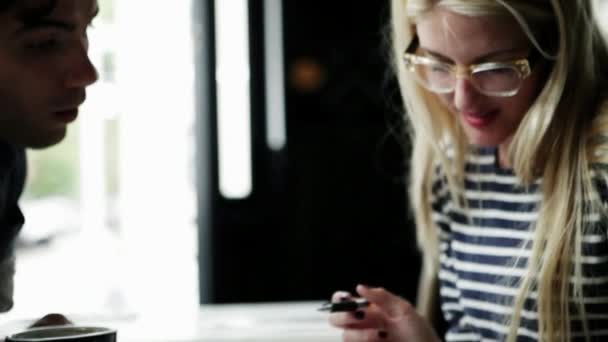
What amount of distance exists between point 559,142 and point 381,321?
1.20 feet

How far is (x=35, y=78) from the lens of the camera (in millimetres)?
991

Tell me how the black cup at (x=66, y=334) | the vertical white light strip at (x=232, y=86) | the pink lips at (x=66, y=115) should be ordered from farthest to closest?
the vertical white light strip at (x=232, y=86) < the pink lips at (x=66, y=115) < the black cup at (x=66, y=334)

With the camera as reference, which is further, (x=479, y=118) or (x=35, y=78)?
(x=479, y=118)

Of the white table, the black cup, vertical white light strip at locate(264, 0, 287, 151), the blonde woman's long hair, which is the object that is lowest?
the white table

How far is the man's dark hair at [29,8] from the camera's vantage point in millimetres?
→ 954

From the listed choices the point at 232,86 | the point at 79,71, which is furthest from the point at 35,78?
the point at 232,86

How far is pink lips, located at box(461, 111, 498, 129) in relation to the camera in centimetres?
137

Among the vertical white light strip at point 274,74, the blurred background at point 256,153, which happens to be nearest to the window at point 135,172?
the blurred background at point 256,153

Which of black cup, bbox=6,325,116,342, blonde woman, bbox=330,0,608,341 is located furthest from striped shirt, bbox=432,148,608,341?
black cup, bbox=6,325,116,342

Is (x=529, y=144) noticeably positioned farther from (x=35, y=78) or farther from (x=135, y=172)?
(x=135, y=172)

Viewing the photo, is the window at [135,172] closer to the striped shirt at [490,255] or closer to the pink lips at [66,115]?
the striped shirt at [490,255]

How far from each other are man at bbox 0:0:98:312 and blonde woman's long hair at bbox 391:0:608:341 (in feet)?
1.84

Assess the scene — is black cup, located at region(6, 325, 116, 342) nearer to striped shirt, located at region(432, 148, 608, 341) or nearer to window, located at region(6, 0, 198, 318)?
striped shirt, located at region(432, 148, 608, 341)

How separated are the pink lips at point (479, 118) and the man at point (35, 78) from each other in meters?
0.58
